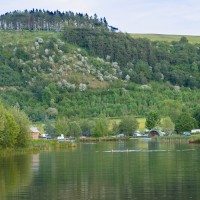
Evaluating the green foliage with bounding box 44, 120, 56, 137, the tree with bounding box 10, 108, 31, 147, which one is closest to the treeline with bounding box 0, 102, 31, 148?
the tree with bounding box 10, 108, 31, 147

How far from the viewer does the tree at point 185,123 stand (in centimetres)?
16023

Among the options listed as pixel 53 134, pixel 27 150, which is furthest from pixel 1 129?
pixel 53 134

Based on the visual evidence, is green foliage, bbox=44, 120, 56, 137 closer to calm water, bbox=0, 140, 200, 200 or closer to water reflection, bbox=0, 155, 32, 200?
water reflection, bbox=0, 155, 32, 200

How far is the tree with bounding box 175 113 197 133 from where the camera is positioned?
160m

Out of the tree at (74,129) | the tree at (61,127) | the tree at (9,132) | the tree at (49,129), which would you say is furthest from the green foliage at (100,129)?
the tree at (9,132)

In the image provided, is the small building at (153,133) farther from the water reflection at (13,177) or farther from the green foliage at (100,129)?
the water reflection at (13,177)

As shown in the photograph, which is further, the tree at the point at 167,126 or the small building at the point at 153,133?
the small building at the point at 153,133

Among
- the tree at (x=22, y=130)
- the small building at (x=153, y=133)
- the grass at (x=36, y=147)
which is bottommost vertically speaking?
the small building at (x=153, y=133)

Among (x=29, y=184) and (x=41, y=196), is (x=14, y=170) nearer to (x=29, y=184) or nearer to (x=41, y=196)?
(x=29, y=184)

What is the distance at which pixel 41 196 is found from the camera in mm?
37625

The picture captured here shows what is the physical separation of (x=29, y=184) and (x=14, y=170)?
1210 centimetres

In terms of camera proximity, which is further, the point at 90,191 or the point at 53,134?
the point at 53,134

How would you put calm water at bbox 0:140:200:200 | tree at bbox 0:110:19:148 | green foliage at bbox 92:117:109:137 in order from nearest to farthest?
calm water at bbox 0:140:200:200, tree at bbox 0:110:19:148, green foliage at bbox 92:117:109:137

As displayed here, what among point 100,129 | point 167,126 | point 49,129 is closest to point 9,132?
point 100,129
